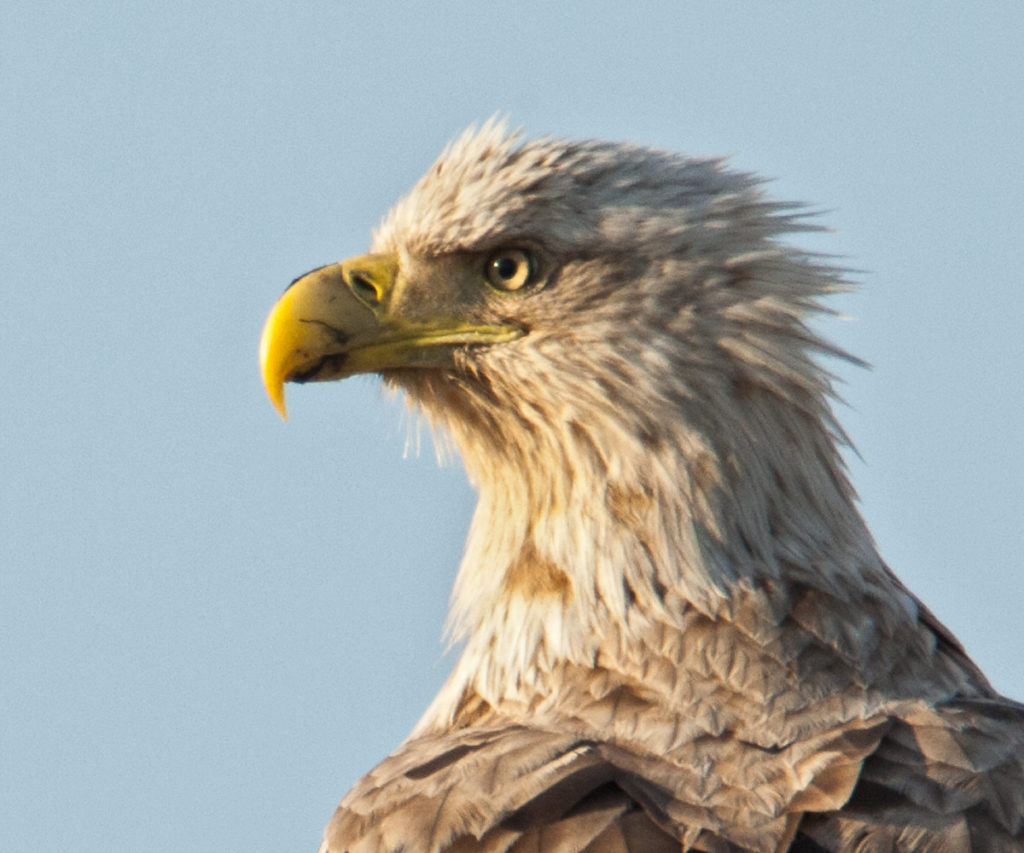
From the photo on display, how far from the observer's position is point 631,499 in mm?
6625

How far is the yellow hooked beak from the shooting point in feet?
22.3

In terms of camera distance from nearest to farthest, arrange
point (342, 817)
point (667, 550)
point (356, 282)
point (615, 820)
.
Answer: point (615, 820) < point (342, 817) < point (667, 550) < point (356, 282)

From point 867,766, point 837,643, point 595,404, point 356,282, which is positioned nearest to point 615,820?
point 867,766

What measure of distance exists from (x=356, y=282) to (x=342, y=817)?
6.14 ft

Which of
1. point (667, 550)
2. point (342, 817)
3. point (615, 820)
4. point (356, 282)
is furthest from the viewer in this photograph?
point (356, 282)

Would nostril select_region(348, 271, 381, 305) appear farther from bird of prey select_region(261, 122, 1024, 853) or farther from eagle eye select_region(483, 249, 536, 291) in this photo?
eagle eye select_region(483, 249, 536, 291)

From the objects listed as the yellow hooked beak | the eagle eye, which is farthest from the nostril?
the eagle eye

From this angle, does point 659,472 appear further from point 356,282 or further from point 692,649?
point 356,282

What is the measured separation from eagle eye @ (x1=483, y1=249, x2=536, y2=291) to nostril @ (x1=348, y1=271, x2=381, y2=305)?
383mm

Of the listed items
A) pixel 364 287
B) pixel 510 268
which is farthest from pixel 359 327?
pixel 510 268

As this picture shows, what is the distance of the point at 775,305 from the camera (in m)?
6.77

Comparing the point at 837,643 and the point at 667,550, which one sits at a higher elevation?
the point at 667,550

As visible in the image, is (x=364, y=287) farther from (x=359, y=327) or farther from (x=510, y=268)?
(x=510, y=268)

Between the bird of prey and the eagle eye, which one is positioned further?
the eagle eye
